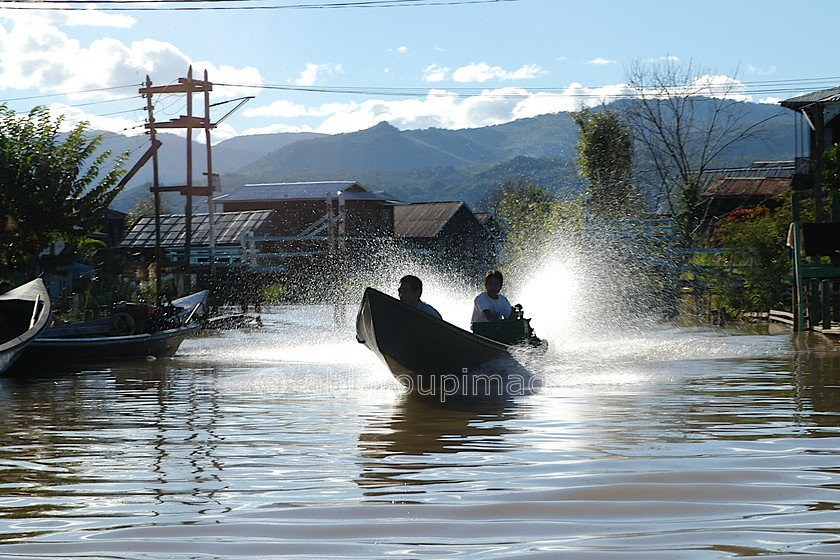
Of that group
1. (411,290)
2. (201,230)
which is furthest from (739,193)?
(411,290)

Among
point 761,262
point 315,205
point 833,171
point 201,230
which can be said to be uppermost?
point 315,205

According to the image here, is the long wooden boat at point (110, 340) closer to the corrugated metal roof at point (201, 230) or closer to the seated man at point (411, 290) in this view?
the seated man at point (411, 290)

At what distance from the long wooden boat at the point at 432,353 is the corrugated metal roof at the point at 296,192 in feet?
→ 143

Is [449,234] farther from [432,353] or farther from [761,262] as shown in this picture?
[432,353]

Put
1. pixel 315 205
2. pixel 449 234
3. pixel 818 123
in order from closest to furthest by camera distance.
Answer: pixel 818 123 < pixel 315 205 < pixel 449 234

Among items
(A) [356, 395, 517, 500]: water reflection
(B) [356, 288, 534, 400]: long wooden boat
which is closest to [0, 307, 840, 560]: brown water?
(A) [356, 395, 517, 500]: water reflection

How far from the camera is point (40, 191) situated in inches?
1063

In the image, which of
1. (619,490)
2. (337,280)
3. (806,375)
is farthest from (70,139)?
(619,490)

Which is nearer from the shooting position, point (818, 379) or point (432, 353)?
point (432, 353)

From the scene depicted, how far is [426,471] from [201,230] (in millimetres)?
50031

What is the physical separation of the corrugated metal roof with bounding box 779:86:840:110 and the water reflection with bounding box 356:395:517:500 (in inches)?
732

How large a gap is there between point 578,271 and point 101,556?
1237 inches

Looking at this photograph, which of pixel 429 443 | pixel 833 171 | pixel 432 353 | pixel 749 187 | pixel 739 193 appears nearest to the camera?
pixel 429 443

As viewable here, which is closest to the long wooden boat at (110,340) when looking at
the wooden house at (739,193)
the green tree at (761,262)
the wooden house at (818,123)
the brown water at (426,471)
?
the brown water at (426,471)
